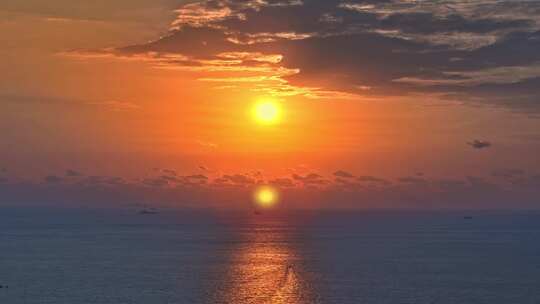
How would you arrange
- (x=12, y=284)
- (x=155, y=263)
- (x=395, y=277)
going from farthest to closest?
1. (x=155, y=263)
2. (x=395, y=277)
3. (x=12, y=284)

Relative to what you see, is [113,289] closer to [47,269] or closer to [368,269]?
[47,269]

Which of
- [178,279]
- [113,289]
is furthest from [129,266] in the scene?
[113,289]

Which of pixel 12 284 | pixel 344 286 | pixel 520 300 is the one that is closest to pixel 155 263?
pixel 12 284

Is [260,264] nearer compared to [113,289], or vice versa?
[113,289]

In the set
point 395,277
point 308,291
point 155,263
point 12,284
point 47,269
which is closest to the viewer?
point 308,291

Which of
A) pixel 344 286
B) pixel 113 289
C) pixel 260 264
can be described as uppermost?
pixel 113 289

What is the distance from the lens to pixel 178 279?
516 feet

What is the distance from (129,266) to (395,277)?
67.5m

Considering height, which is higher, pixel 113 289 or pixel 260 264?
pixel 113 289

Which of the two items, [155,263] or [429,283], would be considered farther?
[155,263]

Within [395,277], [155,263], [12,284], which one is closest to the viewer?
[12,284]

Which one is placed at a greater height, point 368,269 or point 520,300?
point 520,300

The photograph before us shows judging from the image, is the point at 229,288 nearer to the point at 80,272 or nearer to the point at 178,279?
the point at 178,279

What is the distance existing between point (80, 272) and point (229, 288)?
4528cm
